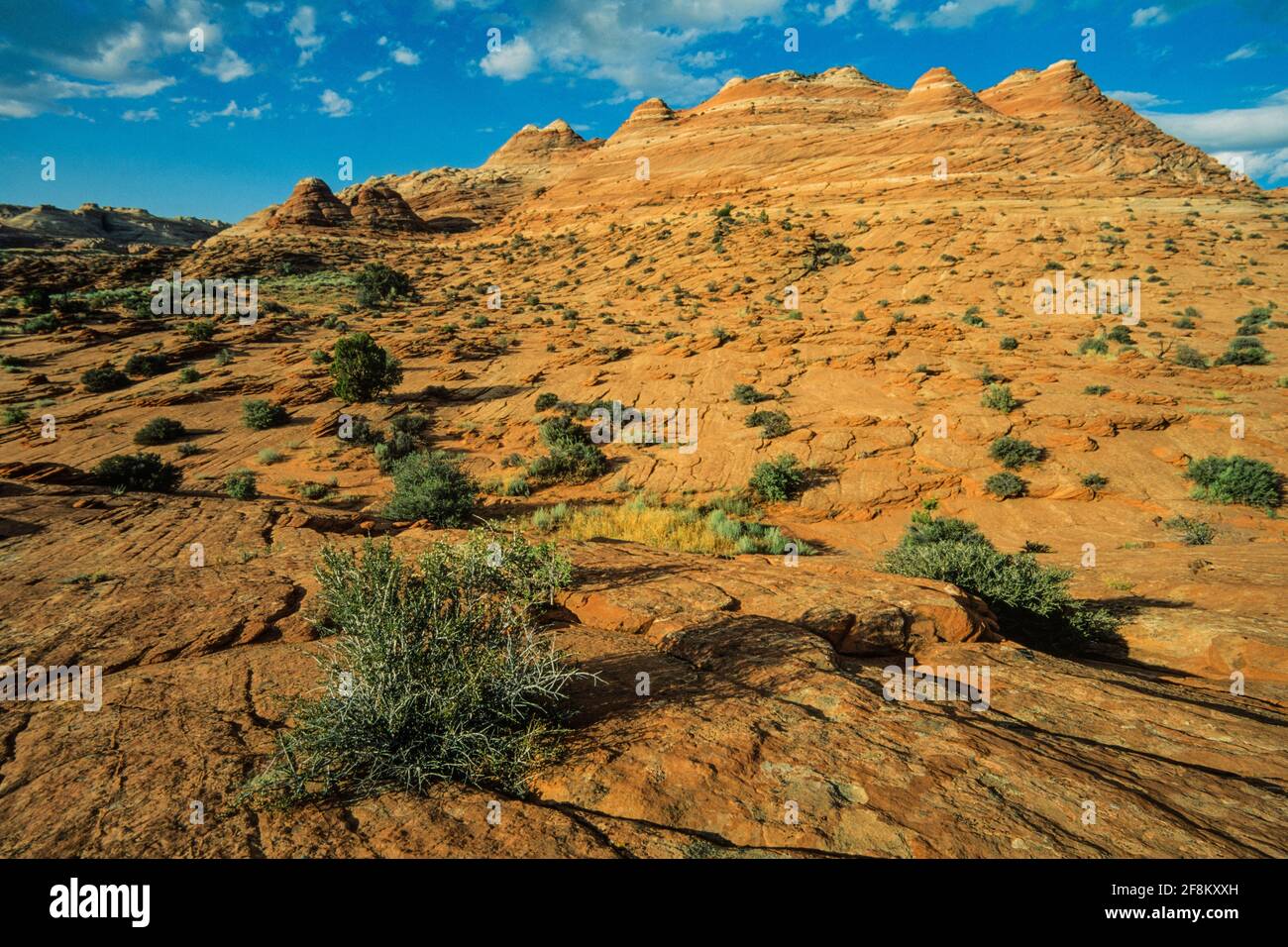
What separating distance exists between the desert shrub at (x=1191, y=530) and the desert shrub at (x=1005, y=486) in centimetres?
246

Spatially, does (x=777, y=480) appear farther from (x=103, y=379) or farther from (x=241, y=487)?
(x=103, y=379)

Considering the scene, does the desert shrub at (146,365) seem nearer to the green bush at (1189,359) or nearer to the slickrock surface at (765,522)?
the slickrock surface at (765,522)

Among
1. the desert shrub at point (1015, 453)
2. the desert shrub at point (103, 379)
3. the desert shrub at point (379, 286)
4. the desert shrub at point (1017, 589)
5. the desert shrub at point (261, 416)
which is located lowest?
the desert shrub at point (1017, 589)

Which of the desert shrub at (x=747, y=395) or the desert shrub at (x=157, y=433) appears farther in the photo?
the desert shrub at (x=747, y=395)

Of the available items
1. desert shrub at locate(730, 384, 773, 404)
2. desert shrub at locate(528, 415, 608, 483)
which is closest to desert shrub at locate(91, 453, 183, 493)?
desert shrub at locate(528, 415, 608, 483)

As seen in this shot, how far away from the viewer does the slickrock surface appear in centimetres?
236

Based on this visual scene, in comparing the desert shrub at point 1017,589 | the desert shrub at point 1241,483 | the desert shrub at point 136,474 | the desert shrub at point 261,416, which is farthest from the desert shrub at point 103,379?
the desert shrub at point 1241,483

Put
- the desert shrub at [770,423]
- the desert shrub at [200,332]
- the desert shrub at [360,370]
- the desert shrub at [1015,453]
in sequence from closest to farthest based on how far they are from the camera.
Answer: the desert shrub at [1015,453], the desert shrub at [770,423], the desert shrub at [360,370], the desert shrub at [200,332]

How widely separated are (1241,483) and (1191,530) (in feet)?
8.69

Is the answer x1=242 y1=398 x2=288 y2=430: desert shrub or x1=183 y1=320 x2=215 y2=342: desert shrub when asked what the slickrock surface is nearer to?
x1=242 y1=398 x2=288 y2=430: desert shrub

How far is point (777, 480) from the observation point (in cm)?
1213

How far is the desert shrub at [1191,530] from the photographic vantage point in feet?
A: 31.0

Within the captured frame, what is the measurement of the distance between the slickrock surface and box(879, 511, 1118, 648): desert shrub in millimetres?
315

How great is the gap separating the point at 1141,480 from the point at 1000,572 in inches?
368
